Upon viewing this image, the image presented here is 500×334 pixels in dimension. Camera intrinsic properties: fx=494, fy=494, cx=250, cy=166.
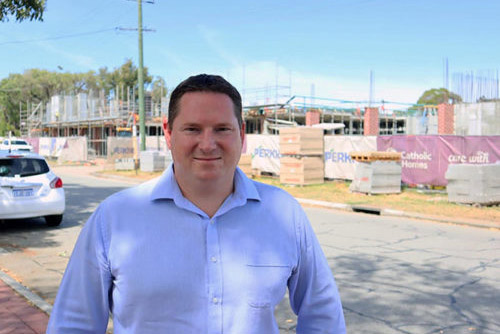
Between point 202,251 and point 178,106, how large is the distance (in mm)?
573

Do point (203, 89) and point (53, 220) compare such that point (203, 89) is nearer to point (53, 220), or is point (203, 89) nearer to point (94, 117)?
point (53, 220)

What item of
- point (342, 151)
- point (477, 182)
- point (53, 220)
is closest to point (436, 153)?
point (477, 182)

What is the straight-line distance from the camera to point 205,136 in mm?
1903

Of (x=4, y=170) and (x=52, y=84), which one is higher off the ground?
(x=52, y=84)

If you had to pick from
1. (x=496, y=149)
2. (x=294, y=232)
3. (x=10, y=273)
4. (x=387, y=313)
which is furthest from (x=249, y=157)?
(x=294, y=232)

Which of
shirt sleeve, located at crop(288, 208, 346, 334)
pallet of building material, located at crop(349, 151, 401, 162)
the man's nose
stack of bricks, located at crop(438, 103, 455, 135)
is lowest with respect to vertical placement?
shirt sleeve, located at crop(288, 208, 346, 334)

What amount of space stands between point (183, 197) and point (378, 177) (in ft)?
50.1

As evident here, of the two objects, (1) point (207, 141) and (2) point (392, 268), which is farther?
(2) point (392, 268)

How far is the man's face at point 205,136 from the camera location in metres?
1.90

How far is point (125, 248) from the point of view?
6.00 feet

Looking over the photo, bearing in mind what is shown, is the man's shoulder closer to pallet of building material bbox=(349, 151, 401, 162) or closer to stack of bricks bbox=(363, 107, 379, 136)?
pallet of building material bbox=(349, 151, 401, 162)

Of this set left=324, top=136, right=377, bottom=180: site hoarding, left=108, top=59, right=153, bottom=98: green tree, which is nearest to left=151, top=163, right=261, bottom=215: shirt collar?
left=324, top=136, right=377, bottom=180: site hoarding

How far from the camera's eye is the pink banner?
16.0m

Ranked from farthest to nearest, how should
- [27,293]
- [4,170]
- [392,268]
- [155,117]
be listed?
[155,117] < [4,170] < [392,268] < [27,293]
